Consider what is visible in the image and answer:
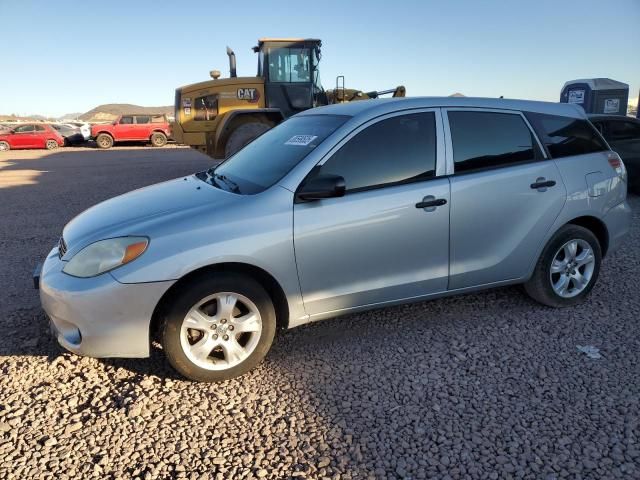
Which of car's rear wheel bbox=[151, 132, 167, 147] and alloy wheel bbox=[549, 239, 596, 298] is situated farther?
car's rear wheel bbox=[151, 132, 167, 147]

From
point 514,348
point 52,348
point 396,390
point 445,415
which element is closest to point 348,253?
point 396,390

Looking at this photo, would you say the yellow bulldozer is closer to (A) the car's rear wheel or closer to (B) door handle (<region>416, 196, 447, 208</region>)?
(B) door handle (<region>416, 196, 447, 208</region>)

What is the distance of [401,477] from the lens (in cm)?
227

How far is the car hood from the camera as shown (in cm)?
301

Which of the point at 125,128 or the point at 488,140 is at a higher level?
the point at 125,128

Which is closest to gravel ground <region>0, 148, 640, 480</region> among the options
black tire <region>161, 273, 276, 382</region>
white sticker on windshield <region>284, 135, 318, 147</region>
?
black tire <region>161, 273, 276, 382</region>

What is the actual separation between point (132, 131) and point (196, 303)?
81.0 ft

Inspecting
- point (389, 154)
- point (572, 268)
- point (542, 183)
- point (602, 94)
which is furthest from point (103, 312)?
point (602, 94)

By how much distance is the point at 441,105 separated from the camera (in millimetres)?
3641

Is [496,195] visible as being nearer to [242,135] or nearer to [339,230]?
[339,230]

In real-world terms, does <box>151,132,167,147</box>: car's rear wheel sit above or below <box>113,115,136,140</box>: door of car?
below

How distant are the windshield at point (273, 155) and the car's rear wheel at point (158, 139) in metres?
22.8

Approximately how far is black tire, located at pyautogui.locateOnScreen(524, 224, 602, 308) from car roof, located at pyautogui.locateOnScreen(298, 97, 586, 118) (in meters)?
0.98

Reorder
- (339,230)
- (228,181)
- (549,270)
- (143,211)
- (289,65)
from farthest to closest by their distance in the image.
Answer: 1. (289,65)
2. (549,270)
3. (228,181)
4. (143,211)
5. (339,230)
